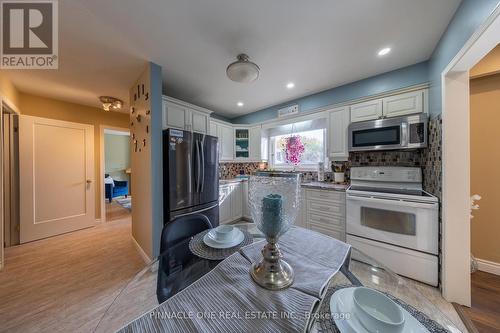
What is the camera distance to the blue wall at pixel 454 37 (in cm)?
114

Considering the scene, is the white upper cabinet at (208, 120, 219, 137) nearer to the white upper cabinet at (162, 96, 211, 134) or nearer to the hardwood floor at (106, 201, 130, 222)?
the white upper cabinet at (162, 96, 211, 134)

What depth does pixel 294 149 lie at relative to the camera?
356 cm

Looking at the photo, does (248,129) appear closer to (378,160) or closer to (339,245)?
(378,160)

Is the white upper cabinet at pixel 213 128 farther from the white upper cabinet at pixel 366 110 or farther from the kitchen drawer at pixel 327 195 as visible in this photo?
the white upper cabinet at pixel 366 110

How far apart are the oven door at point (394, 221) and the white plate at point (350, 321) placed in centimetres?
169

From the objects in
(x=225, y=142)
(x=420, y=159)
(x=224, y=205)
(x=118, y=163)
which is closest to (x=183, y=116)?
(x=225, y=142)

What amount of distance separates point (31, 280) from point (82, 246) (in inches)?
31.6

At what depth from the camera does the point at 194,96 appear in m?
3.08

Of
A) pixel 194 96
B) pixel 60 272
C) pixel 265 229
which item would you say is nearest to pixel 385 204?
pixel 265 229

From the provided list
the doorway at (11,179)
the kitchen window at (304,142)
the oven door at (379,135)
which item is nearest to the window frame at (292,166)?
the kitchen window at (304,142)

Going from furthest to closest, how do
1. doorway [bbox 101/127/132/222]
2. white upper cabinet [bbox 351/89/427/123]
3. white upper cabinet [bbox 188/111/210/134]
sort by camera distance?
doorway [bbox 101/127/132/222], white upper cabinet [bbox 188/111/210/134], white upper cabinet [bbox 351/89/427/123]

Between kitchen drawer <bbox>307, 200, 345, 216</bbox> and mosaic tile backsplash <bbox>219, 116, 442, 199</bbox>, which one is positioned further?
kitchen drawer <bbox>307, 200, 345, 216</bbox>

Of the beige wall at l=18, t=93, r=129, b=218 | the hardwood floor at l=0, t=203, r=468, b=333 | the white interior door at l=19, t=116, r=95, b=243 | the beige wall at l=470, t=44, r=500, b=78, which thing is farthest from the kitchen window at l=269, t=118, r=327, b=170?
the white interior door at l=19, t=116, r=95, b=243

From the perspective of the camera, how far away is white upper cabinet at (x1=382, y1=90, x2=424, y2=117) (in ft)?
6.85
